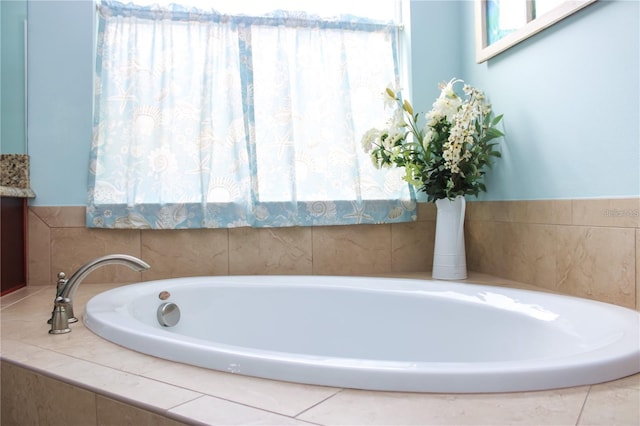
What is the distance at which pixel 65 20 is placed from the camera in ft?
6.75

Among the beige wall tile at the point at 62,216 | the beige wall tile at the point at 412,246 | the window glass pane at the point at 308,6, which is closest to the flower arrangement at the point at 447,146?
the beige wall tile at the point at 412,246

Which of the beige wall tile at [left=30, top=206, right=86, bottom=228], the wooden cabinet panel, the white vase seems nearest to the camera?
the wooden cabinet panel

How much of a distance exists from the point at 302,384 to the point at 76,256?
1.61 metres

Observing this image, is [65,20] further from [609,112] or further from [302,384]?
[609,112]

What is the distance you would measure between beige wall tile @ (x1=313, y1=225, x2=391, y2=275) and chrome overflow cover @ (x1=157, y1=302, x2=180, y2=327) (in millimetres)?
724

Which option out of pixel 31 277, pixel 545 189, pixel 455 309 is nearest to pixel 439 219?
pixel 545 189

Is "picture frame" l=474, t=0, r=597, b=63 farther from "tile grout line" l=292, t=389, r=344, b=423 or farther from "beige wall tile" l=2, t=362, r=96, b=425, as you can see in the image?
"beige wall tile" l=2, t=362, r=96, b=425

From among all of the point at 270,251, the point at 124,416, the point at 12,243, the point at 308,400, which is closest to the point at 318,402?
the point at 308,400

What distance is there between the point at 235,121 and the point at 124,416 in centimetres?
154

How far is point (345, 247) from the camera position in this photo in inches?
87.4

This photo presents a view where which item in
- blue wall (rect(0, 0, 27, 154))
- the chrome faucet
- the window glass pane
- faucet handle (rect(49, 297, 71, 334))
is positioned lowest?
faucet handle (rect(49, 297, 71, 334))

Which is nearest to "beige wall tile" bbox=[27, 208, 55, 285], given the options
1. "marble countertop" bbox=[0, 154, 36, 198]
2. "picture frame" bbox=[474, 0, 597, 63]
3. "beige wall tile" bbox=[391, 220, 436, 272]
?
"marble countertop" bbox=[0, 154, 36, 198]

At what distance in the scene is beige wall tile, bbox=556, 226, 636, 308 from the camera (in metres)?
1.34

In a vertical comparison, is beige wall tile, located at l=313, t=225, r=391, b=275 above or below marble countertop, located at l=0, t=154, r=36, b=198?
below
